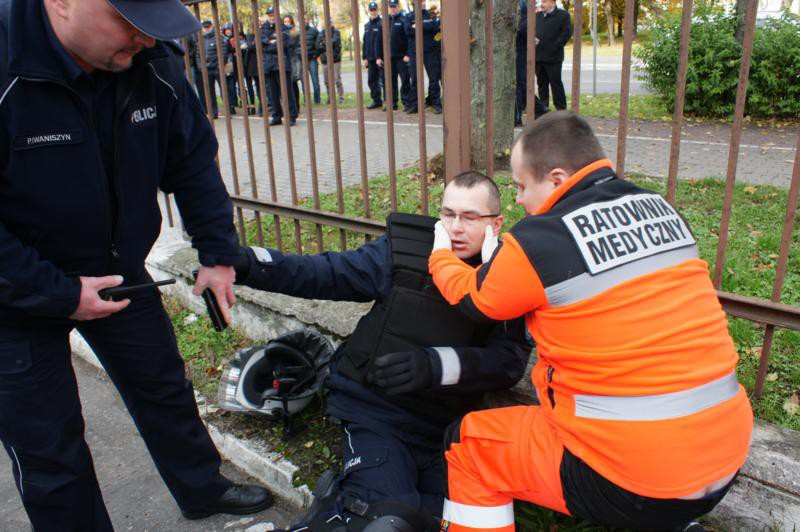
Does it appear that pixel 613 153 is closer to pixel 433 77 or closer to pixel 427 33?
pixel 433 77

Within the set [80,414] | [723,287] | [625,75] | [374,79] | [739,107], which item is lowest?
[723,287]

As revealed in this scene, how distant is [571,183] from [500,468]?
34.1 inches

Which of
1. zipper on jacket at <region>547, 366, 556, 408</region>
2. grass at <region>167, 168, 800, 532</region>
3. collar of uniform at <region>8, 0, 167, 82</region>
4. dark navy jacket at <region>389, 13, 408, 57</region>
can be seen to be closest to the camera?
collar of uniform at <region>8, 0, 167, 82</region>

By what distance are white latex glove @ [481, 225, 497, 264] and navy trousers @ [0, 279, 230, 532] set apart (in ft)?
3.96

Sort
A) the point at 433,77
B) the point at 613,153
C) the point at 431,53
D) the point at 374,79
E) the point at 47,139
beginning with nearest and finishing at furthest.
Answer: the point at 47,139
the point at 613,153
the point at 433,77
the point at 431,53
the point at 374,79

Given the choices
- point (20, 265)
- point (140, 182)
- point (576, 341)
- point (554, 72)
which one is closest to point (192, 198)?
point (140, 182)

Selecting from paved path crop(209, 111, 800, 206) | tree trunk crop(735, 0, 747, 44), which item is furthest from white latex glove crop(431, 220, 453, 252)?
tree trunk crop(735, 0, 747, 44)

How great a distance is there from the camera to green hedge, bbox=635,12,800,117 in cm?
949

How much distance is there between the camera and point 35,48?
1.84 meters

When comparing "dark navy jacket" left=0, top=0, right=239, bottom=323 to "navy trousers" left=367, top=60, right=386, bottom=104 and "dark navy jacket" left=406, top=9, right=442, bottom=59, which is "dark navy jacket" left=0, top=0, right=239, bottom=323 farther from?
"navy trousers" left=367, top=60, right=386, bottom=104

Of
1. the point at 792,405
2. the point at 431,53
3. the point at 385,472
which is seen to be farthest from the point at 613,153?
the point at 385,472

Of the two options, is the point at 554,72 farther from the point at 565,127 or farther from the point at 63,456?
the point at 63,456

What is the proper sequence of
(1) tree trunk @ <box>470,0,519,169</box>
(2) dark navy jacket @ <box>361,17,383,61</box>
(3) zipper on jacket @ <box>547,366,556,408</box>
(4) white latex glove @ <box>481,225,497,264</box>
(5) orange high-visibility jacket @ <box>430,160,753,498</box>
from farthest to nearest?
(2) dark navy jacket @ <box>361,17,383,61</box>, (1) tree trunk @ <box>470,0,519,169</box>, (4) white latex glove @ <box>481,225,497,264</box>, (3) zipper on jacket @ <box>547,366,556,408</box>, (5) orange high-visibility jacket @ <box>430,160,753,498</box>

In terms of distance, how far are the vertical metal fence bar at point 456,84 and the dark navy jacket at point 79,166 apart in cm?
102
